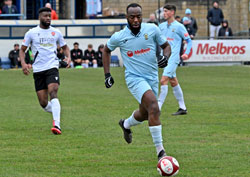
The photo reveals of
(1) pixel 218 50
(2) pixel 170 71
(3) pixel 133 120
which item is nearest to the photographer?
(3) pixel 133 120

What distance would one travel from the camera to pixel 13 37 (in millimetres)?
34875

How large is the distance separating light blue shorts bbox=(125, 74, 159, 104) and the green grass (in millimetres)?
879

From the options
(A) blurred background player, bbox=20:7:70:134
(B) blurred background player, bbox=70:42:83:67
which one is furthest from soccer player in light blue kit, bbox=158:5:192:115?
(B) blurred background player, bbox=70:42:83:67

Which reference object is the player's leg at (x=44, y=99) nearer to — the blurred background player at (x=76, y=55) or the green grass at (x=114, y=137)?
the green grass at (x=114, y=137)

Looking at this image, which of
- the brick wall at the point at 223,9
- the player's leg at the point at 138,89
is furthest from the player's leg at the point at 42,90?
the brick wall at the point at 223,9

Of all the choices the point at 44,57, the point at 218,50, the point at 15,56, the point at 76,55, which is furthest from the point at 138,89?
the point at 218,50

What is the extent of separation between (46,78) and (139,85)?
3845mm

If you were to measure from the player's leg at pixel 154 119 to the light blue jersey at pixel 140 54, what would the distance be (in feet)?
0.70

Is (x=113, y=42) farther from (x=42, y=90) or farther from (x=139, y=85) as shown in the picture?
(x=42, y=90)

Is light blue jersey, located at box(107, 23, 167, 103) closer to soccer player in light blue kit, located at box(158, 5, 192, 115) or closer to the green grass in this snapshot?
the green grass

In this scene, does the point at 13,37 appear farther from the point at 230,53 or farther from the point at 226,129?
the point at 226,129

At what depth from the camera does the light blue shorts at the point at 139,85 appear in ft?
30.0

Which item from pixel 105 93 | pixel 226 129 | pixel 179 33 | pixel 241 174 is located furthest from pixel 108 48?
pixel 105 93

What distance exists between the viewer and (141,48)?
9.31 metres
